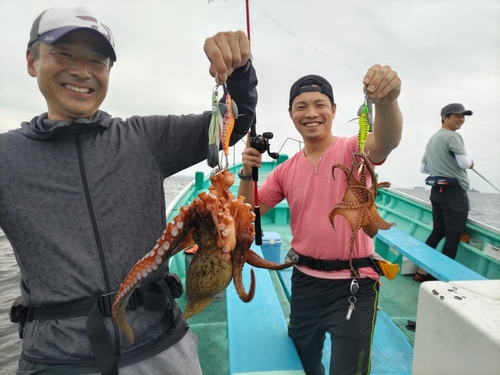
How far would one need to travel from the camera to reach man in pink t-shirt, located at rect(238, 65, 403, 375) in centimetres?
240

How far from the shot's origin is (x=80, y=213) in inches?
72.1

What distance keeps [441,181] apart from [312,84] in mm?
4268

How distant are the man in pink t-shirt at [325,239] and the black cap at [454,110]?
3927 mm

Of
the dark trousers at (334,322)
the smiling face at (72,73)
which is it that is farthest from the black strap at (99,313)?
the dark trousers at (334,322)

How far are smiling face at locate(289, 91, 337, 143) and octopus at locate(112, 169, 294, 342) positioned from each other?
155 cm

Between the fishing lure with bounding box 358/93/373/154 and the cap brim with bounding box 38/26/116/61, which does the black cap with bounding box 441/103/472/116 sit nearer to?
the fishing lure with bounding box 358/93/373/154

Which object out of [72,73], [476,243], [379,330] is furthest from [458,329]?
[476,243]

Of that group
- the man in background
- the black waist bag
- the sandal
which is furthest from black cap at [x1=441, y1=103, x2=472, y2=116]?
the sandal

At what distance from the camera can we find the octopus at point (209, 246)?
4.25 feet

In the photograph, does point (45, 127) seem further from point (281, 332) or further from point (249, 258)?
point (281, 332)

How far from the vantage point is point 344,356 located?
240cm

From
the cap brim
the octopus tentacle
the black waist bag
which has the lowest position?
the black waist bag

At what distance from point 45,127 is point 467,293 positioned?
8.78 ft

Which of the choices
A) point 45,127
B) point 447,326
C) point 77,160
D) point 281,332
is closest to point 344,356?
point 281,332
